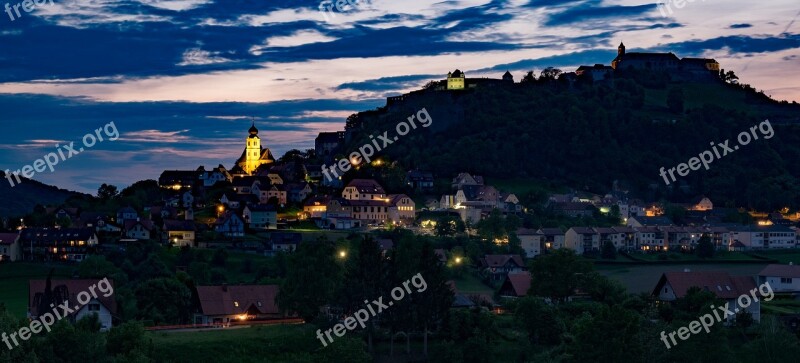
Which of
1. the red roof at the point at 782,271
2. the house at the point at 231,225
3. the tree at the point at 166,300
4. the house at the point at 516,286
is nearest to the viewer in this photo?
the tree at the point at 166,300

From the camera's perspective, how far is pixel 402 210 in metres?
98.8

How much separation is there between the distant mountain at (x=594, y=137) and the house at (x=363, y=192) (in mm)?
14388

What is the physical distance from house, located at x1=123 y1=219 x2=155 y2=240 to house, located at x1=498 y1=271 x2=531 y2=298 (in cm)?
3110

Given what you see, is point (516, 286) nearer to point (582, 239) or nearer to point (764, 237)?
point (582, 239)

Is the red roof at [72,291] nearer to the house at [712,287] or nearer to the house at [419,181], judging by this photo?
the house at [712,287]

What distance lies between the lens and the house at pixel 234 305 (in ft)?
174

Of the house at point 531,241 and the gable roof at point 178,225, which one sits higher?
the gable roof at point 178,225

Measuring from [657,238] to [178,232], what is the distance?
141 feet

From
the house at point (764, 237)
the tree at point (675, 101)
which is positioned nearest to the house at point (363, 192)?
the house at point (764, 237)

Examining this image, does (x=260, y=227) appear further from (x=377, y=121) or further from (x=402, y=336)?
(x=377, y=121)

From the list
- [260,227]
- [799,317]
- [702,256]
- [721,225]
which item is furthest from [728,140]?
[799,317]

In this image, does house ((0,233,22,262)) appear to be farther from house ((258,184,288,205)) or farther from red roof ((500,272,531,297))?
red roof ((500,272,531,297))

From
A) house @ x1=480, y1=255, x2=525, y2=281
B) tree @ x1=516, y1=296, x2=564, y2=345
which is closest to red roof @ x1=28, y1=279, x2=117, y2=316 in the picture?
tree @ x1=516, y1=296, x2=564, y2=345

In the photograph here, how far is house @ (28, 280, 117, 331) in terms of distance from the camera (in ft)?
165
